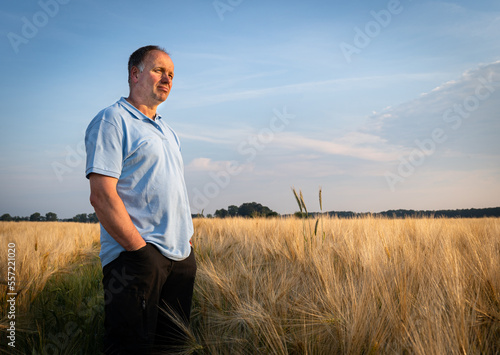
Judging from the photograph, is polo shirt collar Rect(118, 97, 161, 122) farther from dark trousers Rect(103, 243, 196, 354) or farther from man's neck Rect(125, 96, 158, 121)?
dark trousers Rect(103, 243, 196, 354)

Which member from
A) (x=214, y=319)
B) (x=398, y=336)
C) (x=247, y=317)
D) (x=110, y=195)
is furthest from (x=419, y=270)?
(x=110, y=195)

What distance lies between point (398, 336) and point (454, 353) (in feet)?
0.91

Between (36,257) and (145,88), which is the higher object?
(145,88)

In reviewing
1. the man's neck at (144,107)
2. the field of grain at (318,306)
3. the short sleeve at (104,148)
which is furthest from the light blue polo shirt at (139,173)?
the field of grain at (318,306)

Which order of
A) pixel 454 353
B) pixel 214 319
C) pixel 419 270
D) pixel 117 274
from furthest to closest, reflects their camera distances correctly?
1. pixel 419 270
2. pixel 214 319
3. pixel 117 274
4. pixel 454 353

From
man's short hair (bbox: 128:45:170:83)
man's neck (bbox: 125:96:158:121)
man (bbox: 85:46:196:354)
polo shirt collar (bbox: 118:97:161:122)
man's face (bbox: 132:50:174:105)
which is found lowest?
Answer: man (bbox: 85:46:196:354)

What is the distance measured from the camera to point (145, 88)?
2.03 metres

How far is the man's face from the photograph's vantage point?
2.02m

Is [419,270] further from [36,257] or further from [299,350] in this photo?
[36,257]

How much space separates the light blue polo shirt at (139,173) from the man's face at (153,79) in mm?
152

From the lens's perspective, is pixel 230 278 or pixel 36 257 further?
pixel 36 257

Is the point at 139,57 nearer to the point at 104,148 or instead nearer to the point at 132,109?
the point at 132,109

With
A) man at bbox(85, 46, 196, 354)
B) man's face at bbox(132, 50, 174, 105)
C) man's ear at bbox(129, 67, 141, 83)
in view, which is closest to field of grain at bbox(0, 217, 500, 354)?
man at bbox(85, 46, 196, 354)

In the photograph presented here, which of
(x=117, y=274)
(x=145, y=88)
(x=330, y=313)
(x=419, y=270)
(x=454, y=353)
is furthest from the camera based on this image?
(x=419, y=270)
